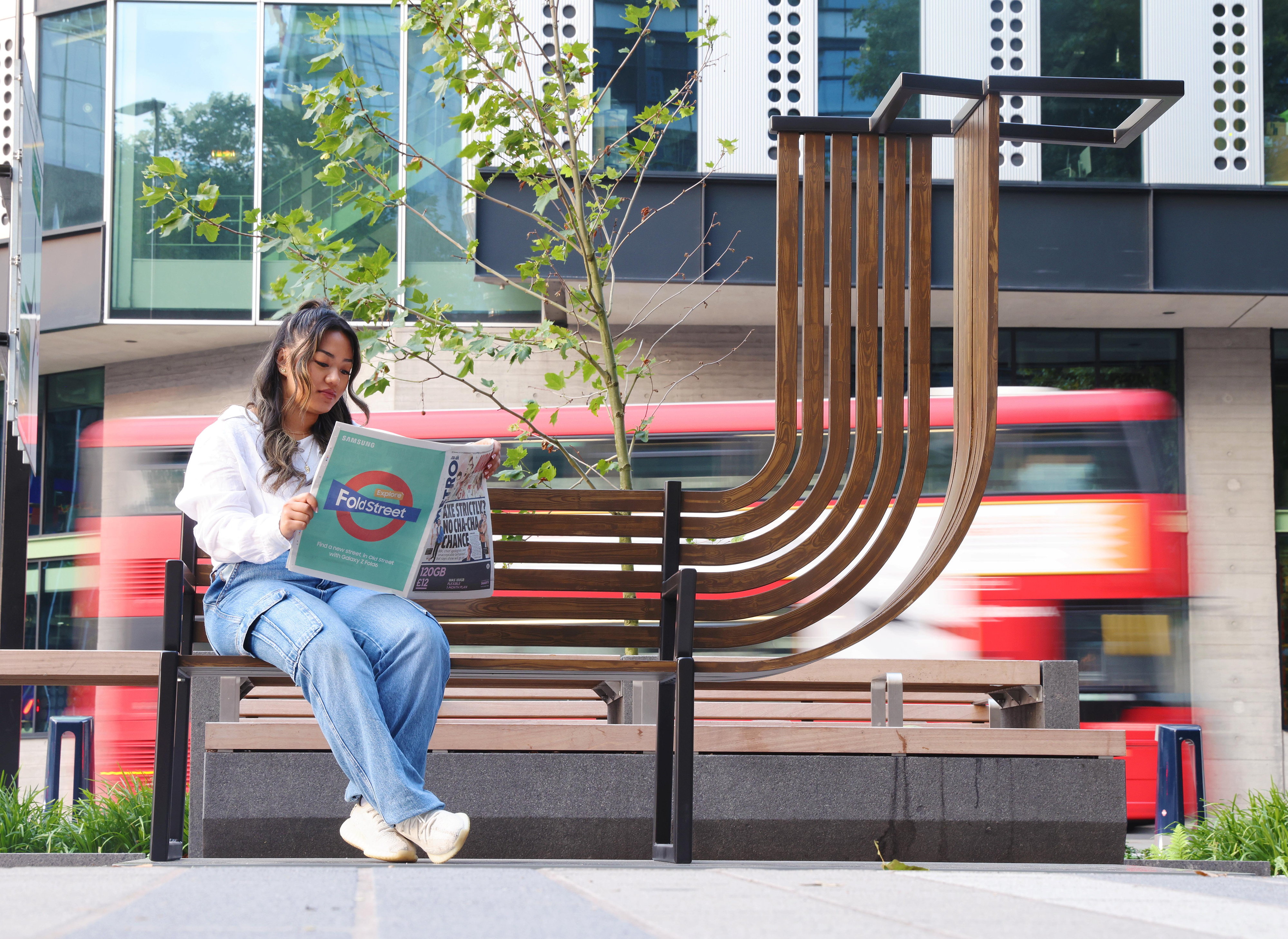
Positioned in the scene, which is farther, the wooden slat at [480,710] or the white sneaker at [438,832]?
the wooden slat at [480,710]

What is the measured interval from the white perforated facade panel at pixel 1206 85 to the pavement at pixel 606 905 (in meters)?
10.2

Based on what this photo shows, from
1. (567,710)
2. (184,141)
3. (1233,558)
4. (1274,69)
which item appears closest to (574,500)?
(567,710)

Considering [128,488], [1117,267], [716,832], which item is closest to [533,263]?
[716,832]

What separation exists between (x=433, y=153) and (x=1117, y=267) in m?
7.00

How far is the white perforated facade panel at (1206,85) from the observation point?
1139 cm

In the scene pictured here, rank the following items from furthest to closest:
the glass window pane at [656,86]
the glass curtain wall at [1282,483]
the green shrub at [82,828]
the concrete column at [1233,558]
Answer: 1. the glass curtain wall at [1282,483]
2. the concrete column at [1233,558]
3. the glass window pane at [656,86]
4. the green shrub at [82,828]

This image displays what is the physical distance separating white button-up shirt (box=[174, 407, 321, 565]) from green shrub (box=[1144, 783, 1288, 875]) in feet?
12.4

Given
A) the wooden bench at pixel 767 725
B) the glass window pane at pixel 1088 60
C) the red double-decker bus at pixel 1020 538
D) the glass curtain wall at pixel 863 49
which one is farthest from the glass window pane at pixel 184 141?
the wooden bench at pixel 767 725

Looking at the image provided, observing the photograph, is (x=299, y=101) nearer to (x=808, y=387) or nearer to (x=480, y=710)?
(x=480, y=710)

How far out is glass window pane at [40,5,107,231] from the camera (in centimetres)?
1373

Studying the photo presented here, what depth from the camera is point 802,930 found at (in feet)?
5.38

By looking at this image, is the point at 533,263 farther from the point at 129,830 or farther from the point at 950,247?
the point at 950,247

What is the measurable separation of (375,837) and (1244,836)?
4002 millimetres

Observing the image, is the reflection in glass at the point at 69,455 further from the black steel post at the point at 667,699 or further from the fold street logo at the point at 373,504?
the fold street logo at the point at 373,504
